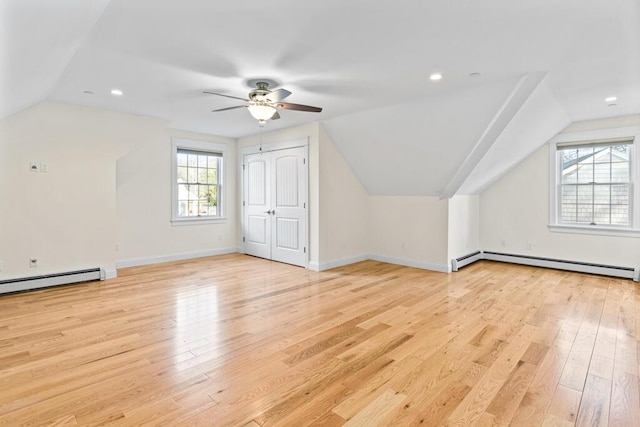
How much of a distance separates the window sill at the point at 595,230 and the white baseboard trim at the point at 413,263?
2034mm

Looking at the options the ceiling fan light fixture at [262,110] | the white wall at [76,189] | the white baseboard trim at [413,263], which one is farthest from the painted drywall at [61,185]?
the white baseboard trim at [413,263]

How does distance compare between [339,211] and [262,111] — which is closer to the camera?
[262,111]

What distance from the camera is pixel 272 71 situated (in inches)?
128

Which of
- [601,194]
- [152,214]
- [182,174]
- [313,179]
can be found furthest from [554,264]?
[152,214]

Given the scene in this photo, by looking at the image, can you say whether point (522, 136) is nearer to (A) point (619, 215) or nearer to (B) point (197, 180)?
(A) point (619, 215)

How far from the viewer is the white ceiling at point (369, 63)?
2221 millimetres

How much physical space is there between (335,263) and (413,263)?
1.39 metres

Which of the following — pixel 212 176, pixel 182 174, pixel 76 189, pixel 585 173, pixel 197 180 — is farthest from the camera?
pixel 212 176

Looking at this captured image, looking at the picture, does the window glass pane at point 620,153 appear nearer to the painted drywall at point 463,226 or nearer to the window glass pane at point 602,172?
the window glass pane at point 602,172

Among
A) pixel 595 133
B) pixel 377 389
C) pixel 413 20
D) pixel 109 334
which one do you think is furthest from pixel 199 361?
pixel 595 133

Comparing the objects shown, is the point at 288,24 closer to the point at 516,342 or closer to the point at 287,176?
the point at 516,342

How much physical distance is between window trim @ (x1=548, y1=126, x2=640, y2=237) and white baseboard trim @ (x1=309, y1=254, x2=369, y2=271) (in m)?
3.33

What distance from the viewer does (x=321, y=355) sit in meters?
2.62

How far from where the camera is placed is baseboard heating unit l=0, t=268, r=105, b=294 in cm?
417
